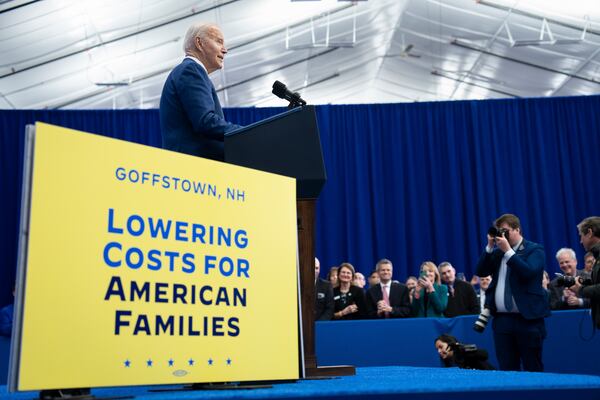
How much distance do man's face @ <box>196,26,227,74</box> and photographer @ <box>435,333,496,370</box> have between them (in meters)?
3.26

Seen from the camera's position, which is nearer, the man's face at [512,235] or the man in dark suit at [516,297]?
the man in dark suit at [516,297]

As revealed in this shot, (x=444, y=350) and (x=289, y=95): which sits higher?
(x=289, y=95)

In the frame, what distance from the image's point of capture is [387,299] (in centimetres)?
668

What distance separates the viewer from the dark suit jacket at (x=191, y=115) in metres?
2.06

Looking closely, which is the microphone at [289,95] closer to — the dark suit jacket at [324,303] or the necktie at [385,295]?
the dark suit jacket at [324,303]

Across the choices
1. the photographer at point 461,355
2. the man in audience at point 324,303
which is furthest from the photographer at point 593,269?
the man in audience at point 324,303

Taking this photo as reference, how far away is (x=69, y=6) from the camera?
8.51m

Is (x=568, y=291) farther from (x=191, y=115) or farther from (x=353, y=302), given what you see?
(x=191, y=115)

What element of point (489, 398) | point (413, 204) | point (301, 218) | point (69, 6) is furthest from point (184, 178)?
point (413, 204)

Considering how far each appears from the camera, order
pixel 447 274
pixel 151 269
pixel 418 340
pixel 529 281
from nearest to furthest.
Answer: pixel 151 269 < pixel 529 281 < pixel 418 340 < pixel 447 274

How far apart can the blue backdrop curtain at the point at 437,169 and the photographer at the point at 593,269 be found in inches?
220

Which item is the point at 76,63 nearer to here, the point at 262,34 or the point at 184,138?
the point at 262,34

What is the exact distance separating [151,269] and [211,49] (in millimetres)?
999

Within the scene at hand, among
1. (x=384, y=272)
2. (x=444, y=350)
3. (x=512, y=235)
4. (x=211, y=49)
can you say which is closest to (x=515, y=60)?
(x=384, y=272)
